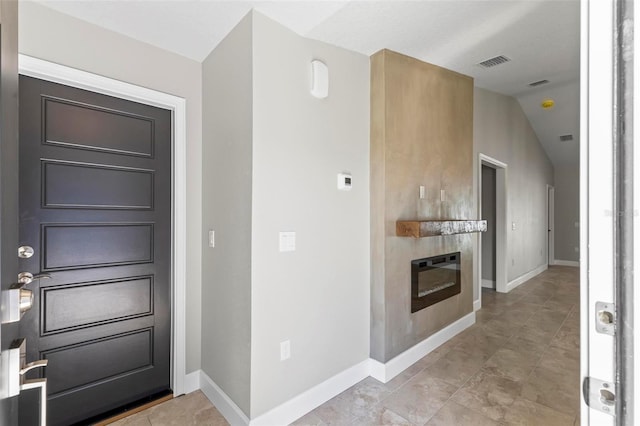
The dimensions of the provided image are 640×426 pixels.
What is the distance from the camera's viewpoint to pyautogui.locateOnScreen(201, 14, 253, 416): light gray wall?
1919 mm

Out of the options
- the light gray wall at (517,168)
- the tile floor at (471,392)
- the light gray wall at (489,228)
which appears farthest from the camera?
the light gray wall at (489,228)

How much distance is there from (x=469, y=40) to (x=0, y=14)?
297cm

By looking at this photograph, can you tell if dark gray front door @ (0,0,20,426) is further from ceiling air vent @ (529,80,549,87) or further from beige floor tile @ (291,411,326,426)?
ceiling air vent @ (529,80,549,87)

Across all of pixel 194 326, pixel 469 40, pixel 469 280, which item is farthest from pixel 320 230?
pixel 469 280

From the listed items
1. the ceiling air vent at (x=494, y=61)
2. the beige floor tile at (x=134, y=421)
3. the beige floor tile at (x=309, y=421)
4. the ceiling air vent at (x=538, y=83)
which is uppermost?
the ceiling air vent at (x=538, y=83)

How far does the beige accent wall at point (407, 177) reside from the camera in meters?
2.54

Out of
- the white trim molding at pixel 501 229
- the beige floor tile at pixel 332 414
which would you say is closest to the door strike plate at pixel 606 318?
the beige floor tile at pixel 332 414

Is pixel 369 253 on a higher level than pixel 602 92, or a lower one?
lower

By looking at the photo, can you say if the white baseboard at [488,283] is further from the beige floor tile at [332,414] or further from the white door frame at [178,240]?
the white door frame at [178,240]

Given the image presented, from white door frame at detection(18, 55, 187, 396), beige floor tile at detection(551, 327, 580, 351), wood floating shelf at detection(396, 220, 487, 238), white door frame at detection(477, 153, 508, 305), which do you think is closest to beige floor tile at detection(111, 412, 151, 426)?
white door frame at detection(18, 55, 187, 396)

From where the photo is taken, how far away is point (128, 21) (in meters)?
1.99

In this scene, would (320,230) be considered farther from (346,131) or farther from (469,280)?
(469,280)

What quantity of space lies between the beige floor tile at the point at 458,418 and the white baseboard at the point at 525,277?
12.1 feet

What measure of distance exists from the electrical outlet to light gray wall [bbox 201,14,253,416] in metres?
0.22
